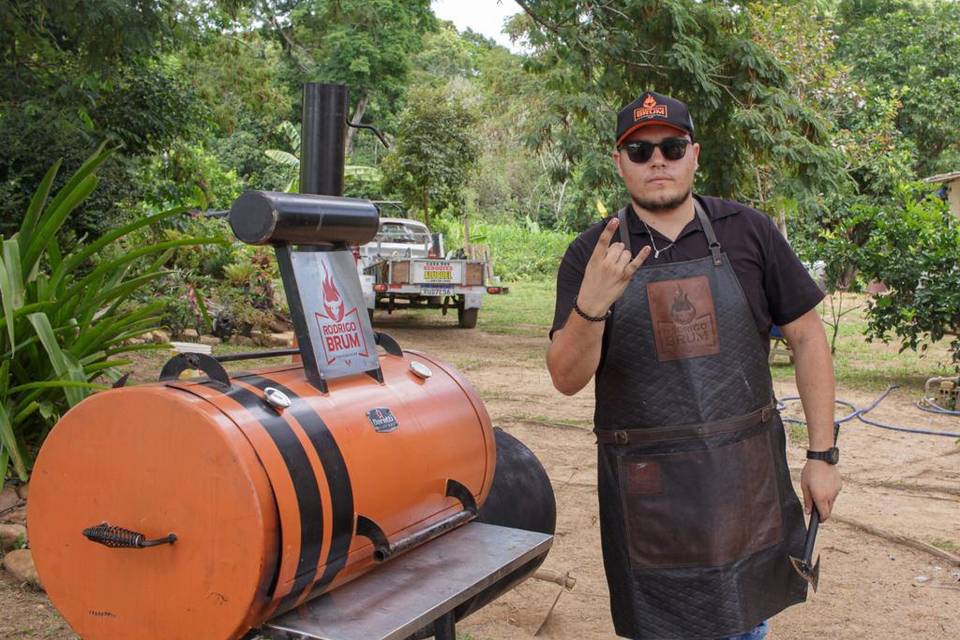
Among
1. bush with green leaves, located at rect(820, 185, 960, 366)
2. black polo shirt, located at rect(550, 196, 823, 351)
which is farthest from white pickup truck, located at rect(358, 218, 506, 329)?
black polo shirt, located at rect(550, 196, 823, 351)

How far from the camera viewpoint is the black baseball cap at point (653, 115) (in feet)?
8.11

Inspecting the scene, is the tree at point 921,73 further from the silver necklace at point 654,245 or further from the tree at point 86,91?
the silver necklace at point 654,245

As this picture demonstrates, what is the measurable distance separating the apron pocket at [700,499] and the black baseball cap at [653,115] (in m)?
0.77

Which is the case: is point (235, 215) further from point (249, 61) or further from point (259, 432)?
point (249, 61)

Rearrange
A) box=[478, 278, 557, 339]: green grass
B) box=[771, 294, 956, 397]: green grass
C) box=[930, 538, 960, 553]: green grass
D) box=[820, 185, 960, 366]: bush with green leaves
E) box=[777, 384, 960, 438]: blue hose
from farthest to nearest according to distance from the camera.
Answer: box=[478, 278, 557, 339]: green grass, box=[771, 294, 956, 397]: green grass, box=[820, 185, 960, 366]: bush with green leaves, box=[777, 384, 960, 438]: blue hose, box=[930, 538, 960, 553]: green grass

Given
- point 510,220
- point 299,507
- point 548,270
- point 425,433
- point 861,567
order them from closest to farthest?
point 299,507
point 425,433
point 861,567
point 548,270
point 510,220

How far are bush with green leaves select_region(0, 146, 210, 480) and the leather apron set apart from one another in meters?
2.45

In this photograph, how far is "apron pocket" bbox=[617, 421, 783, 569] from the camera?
7.96 feet

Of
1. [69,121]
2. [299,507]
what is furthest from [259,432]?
[69,121]

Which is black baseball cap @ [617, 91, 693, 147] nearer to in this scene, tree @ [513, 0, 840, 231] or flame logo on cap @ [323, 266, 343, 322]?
flame logo on cap @ [323, 266, 343, 322]

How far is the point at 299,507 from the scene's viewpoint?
2.04 m

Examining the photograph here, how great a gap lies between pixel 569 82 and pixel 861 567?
23.6 feet

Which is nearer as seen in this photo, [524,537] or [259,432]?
[259,432]

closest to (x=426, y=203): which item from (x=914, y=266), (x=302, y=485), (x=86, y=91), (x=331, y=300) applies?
(x=86, y=91)
